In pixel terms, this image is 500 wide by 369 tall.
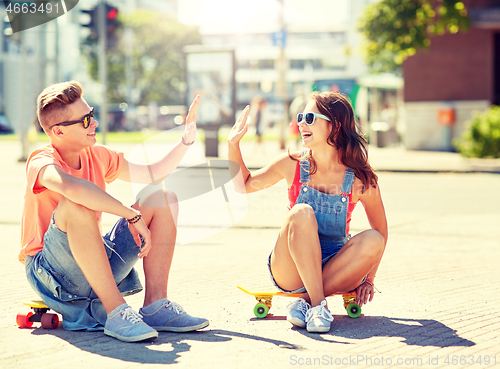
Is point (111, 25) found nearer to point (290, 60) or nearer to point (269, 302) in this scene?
point (269, 302)

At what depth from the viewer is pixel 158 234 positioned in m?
3.57

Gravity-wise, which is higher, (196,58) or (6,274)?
(196,58)

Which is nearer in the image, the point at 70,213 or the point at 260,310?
the point at 70,213

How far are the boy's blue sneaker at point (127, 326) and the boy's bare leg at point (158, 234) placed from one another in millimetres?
268

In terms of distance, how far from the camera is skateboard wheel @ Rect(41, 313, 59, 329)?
356 cm

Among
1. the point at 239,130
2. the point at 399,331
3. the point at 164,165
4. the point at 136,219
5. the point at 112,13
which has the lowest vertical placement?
the point at 399,331

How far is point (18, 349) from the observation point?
3.23m

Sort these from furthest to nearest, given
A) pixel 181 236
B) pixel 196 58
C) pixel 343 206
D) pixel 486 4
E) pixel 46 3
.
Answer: pixel 486 4 < pixel 196 58 < pixel 46 3 < pixel 181 236 < pixel 343 206

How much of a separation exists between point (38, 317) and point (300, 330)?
1.40 metres

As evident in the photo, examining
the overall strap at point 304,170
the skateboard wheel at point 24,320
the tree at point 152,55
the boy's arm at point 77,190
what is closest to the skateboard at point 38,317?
the skateboard wheel at point 24,320

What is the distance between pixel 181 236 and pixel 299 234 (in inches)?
146

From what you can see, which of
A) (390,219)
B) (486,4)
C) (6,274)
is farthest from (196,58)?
(6,274)

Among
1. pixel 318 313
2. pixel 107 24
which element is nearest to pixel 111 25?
pixel 107 24

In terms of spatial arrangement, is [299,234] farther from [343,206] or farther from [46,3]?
[46,3]
